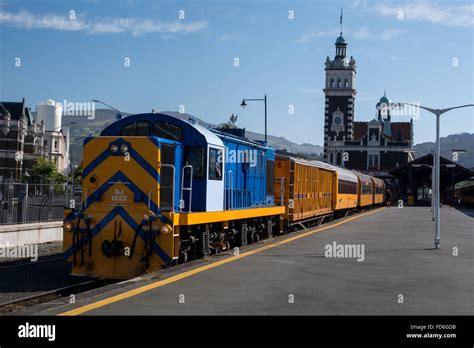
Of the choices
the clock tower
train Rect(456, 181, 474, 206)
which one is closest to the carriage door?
train Rect(456, 181, 474, 206)

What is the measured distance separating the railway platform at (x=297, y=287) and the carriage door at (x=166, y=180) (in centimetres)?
145

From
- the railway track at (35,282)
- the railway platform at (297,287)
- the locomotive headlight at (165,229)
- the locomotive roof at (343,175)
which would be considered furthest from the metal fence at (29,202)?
the locomotive roof at (343,175)

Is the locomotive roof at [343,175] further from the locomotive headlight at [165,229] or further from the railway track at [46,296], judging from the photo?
the locomotive headlight at [165,229]

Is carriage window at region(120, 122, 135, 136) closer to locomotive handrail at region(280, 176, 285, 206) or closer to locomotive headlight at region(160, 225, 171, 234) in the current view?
locomotive headlight at region(160, 225, 171, 234)

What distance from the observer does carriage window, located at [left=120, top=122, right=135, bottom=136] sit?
15.2m

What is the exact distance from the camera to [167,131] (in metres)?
15.2

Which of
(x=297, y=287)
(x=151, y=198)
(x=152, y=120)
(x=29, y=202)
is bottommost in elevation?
(x=297, y=287)

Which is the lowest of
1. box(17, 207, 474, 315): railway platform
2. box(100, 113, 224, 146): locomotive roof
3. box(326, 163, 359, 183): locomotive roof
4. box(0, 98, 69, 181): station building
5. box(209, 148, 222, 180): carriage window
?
box(17, 207, 474, 315): railway platform

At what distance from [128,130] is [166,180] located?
5.67 ft

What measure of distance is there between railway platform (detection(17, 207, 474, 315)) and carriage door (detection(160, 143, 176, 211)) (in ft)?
4.75

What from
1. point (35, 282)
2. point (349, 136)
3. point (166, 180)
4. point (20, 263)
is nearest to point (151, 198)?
point (166, 180)

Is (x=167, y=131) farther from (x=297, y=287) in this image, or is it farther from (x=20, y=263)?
(x=20, y=263)
